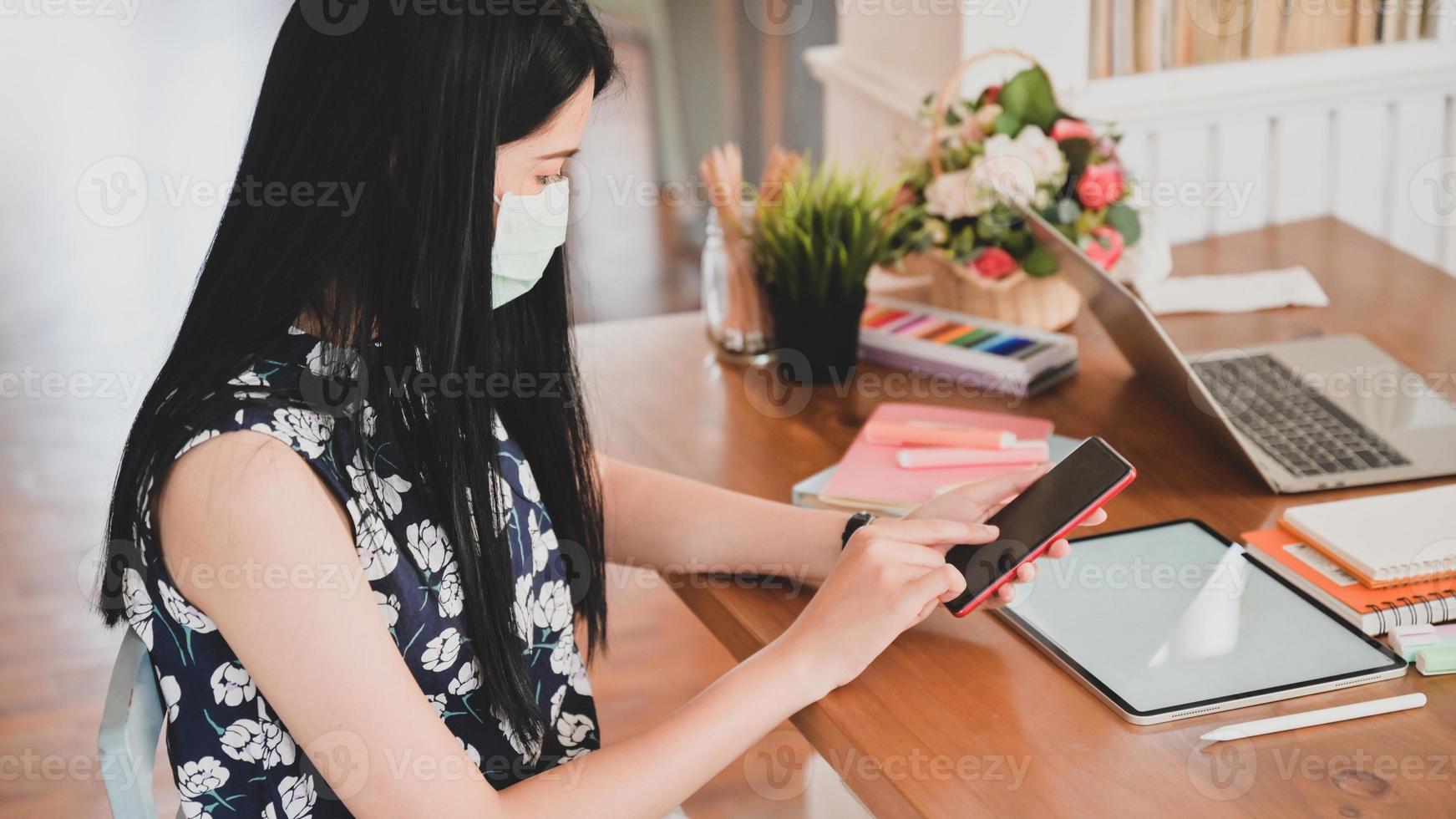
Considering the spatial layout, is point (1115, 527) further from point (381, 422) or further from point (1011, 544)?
point (381, 422)

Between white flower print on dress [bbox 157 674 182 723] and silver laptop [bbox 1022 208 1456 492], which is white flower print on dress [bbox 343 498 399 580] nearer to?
white flower print on dress [bbox 157 674 182 723]

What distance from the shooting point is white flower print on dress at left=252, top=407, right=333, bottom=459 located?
0.86 metres

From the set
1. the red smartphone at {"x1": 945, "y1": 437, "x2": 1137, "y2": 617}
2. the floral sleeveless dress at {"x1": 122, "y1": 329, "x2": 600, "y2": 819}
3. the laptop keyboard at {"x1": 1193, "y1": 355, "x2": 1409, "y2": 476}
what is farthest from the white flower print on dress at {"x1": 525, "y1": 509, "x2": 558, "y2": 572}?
the laptop keyboard at {"x1": 1193, "y1": 355, "x2": 1409, "y2": 476}

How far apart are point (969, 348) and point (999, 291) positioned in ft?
0.42

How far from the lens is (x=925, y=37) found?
206cm

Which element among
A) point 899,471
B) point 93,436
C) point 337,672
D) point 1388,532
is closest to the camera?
point 337,672

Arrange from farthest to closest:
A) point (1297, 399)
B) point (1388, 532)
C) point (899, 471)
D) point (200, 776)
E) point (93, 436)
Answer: point (93, 436) → point (1297, 399) → point (899, 471) → point (1388, 532) → point (200, 776)

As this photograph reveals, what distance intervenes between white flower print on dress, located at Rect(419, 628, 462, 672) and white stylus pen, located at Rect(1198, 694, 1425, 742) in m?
0.54

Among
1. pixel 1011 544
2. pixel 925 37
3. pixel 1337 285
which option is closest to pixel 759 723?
pixel 1011 544

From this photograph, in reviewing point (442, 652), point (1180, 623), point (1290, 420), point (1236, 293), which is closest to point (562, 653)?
point (442, 652)

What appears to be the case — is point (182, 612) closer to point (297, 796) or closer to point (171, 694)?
point (171, 694)

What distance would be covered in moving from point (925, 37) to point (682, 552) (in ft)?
3.92

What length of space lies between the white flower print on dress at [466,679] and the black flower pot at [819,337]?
0.65 m

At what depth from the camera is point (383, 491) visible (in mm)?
961
